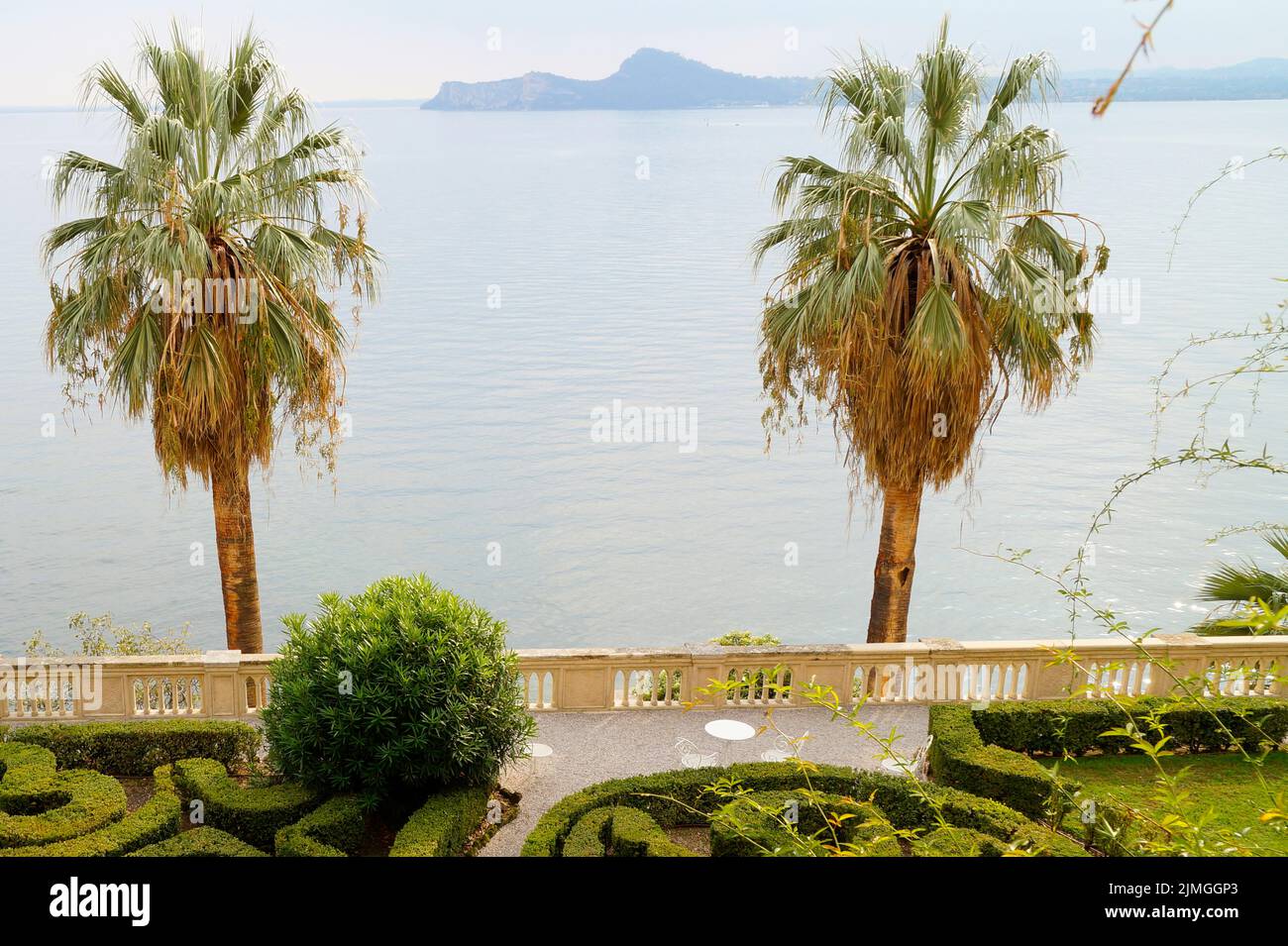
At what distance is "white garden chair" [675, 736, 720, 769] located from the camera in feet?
47.6

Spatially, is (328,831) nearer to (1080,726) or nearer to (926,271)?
(1080,726)

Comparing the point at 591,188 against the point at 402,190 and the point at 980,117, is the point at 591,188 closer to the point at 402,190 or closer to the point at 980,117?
the point at 402,190

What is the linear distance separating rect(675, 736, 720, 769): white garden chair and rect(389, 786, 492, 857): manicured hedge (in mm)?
2642

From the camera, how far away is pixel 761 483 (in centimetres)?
6088

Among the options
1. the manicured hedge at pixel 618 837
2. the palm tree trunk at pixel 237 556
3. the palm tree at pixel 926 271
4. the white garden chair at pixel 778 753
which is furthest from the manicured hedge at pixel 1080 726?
the palm tree trunk at pixel 237 556

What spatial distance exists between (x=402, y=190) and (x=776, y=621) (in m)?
102

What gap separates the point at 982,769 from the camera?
13.5 m

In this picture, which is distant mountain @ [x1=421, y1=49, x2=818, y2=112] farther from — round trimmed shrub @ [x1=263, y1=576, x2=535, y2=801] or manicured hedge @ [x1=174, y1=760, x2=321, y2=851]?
manicured hedge @ [x1=174, y1=760, x2=321, y2=851]

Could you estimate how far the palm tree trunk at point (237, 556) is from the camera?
1669cm

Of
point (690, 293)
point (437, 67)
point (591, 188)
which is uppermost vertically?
point (437, 67)

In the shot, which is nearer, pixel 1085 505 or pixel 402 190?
pixel 1085 505

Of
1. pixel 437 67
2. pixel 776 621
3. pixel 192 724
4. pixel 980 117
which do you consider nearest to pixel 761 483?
pixel 776 621

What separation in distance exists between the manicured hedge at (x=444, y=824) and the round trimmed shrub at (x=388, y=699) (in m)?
0.24

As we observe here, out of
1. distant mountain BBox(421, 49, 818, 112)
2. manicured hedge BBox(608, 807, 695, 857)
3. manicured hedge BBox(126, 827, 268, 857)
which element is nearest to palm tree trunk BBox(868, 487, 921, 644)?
manicured hedge BBox(608, 807, 695, 857)
